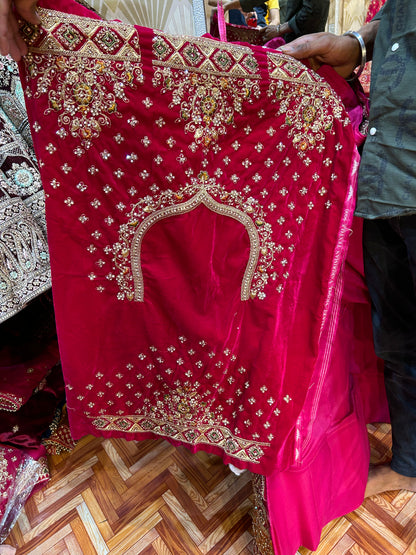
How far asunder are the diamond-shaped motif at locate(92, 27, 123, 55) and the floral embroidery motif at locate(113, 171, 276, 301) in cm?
23

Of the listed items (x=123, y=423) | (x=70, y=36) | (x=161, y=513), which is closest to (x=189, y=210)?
(x=70, y=36)

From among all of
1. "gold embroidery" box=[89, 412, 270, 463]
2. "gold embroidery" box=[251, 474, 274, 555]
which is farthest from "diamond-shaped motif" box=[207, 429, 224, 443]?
"gold embroidery" box=[251, 474, 274, 555]

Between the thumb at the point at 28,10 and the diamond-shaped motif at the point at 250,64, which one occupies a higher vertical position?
the thumb at the point at 28,10

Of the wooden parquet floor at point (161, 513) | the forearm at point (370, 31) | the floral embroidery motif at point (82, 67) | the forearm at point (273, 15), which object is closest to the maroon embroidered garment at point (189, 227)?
the floral embroidery motif at point (82, 67)

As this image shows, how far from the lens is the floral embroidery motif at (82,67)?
49cm

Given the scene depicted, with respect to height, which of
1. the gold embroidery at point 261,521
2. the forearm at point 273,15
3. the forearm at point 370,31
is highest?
the forearm at point 273,15

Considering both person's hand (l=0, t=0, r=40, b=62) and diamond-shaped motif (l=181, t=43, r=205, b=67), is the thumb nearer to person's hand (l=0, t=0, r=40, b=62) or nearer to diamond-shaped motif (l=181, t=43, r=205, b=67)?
person's hand (l=0, t=0, r=40, b=62)

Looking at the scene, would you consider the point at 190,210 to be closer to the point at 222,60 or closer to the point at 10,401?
the point at 222,60

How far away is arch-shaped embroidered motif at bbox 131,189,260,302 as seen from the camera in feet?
2.03

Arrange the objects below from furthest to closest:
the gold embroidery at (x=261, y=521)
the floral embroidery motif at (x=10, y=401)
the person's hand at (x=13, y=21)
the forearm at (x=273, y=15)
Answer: the forearm at (x=273, y=15) → the floral embroidery motif at (x=10, y=401) → the gold embroidery at (x=261, y=521) → the person's hand at (x=13, y=21)

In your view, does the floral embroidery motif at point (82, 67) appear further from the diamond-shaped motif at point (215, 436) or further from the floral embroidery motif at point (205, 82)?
the diamond-shaped motif at point (215, 436)

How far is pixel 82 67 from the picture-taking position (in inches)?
20.1

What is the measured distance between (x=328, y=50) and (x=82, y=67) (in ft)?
1.54

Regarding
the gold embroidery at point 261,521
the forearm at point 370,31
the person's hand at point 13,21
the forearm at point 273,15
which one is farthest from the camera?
the forearm at point 273,15
